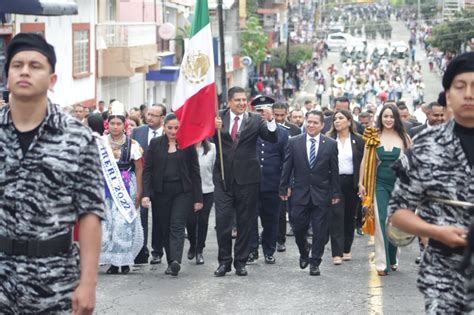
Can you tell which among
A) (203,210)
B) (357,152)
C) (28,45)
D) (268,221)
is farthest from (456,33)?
(28,45)

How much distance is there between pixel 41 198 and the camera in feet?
18.8

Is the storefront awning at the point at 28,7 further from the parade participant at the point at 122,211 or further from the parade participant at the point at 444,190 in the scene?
the parade participant at the point at 444,190

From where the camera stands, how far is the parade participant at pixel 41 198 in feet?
18.7

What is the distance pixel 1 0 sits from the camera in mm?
19562

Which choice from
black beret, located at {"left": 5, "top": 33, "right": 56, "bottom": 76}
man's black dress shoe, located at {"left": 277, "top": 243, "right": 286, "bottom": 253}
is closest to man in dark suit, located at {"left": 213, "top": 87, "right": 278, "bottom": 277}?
man's black dress shoe, located at {"left": 277, "top": 243, "right": 286, "bottom": 253}

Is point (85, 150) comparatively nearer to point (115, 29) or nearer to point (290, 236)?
point (290, 236)

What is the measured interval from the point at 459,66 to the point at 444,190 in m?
0.61

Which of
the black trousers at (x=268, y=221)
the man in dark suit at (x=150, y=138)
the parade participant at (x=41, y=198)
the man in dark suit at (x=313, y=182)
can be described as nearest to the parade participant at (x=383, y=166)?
the man in dark suit at (x=313, y=182)

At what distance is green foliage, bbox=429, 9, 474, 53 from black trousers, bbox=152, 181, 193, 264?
2753 centimetres

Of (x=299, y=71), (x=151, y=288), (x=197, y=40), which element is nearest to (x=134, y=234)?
(x=151, y=288)

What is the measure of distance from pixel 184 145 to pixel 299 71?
7748cm

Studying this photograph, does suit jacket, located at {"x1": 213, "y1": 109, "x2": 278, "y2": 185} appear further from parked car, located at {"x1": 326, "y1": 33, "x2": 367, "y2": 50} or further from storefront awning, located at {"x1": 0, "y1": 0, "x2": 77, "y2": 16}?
parked car, located at {"x1": 326, "y1": 33, "x2": 367, "y2": 50}

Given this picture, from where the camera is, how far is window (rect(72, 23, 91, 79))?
3625cm

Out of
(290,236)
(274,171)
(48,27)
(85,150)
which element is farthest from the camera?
(48,27)
